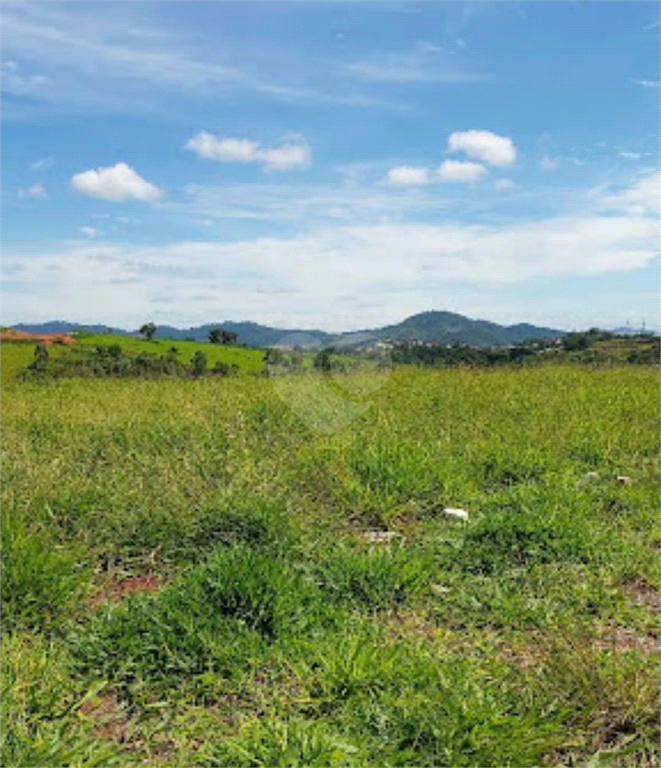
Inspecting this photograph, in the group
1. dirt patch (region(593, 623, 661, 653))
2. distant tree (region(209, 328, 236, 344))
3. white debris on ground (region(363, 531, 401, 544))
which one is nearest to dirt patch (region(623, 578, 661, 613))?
dirt patch (region(593, 623, 661, 653))

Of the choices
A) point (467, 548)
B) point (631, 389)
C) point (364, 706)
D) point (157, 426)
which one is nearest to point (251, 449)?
point (157, 426)

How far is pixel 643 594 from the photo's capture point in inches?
185

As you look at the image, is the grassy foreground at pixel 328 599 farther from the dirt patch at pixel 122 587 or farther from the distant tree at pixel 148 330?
the distant tree at pixel 148 330

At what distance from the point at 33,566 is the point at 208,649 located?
1315 millimetres

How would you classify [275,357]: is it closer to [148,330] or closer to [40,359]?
[40,359]

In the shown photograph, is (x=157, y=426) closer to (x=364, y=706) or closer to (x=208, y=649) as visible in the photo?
(x=208, y=649)

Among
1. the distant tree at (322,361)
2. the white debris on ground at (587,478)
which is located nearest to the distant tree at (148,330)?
the distant tree at (322,361)

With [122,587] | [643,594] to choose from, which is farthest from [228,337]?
[643,594]

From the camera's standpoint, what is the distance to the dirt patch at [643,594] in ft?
14.9

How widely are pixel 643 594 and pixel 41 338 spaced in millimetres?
25831

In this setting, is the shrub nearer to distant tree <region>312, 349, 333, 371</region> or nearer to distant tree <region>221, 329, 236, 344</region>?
distant tree <region>312, 349, 333, 371</region>

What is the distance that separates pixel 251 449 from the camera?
7684mm

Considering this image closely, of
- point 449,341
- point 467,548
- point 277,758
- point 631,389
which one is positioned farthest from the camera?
point 449,341

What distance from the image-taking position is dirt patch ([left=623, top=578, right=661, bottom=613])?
4.55 meters
